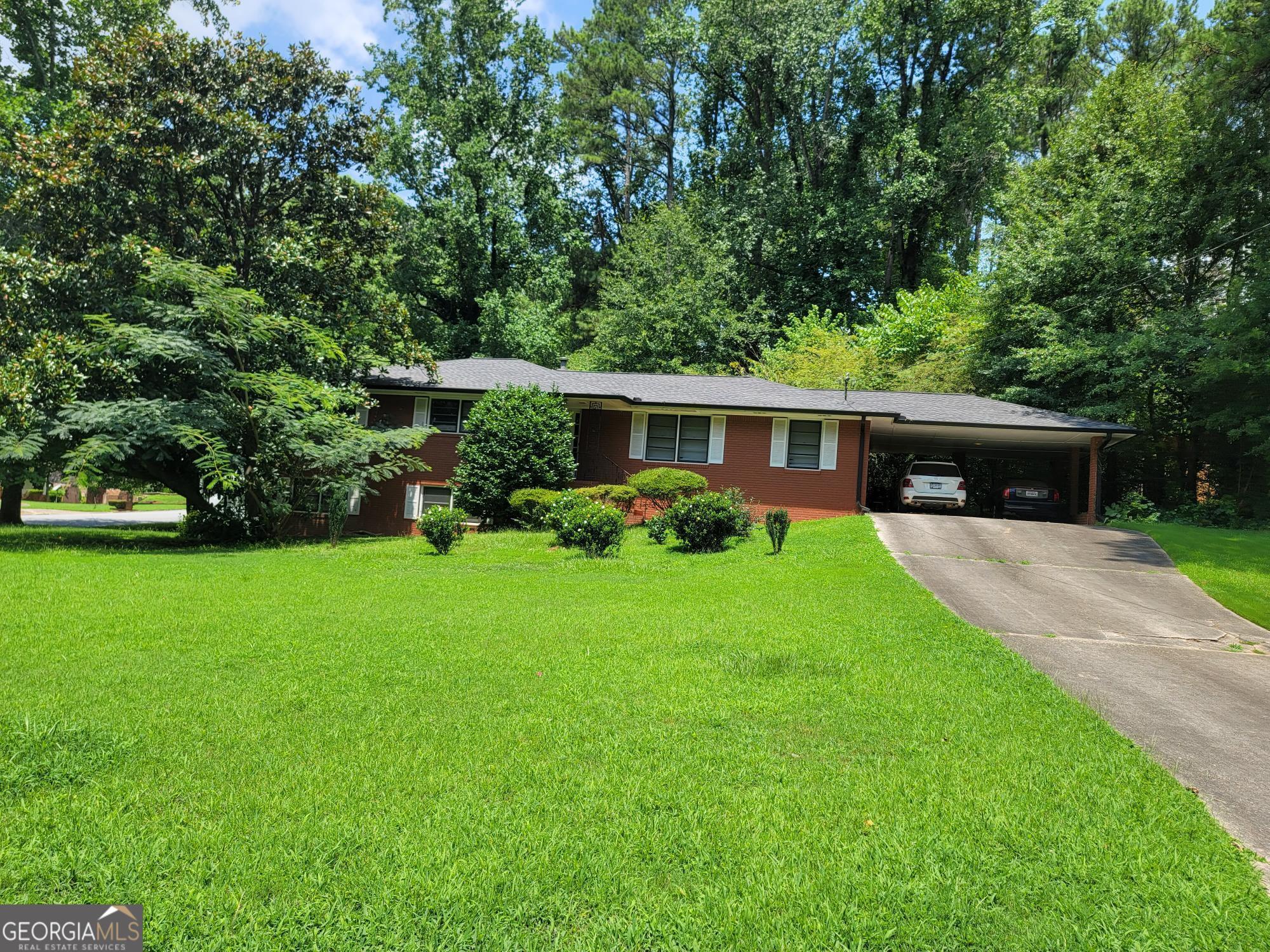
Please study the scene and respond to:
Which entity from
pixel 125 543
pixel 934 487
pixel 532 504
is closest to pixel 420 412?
pixel 532 504

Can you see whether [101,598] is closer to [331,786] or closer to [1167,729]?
[331,786]

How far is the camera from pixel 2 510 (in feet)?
75.2

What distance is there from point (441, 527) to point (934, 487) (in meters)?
12.9

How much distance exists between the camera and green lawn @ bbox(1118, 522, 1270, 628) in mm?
10922

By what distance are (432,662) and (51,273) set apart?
52.1ft

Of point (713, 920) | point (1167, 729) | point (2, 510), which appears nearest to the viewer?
point (713, 920)

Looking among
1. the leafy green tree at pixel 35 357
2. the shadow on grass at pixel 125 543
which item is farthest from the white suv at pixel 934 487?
the leafy green tree at pixel 35 357

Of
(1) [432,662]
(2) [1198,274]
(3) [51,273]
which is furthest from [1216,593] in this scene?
(3) [51,273]

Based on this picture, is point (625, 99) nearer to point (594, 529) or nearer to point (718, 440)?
point (718, 440)

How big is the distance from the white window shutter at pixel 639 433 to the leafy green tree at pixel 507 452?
3.07 meters

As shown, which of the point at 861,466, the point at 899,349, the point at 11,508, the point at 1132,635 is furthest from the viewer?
the point at 899,349

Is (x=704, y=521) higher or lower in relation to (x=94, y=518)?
higher

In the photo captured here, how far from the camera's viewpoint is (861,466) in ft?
69.3

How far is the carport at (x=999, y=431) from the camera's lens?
64.3 ft
